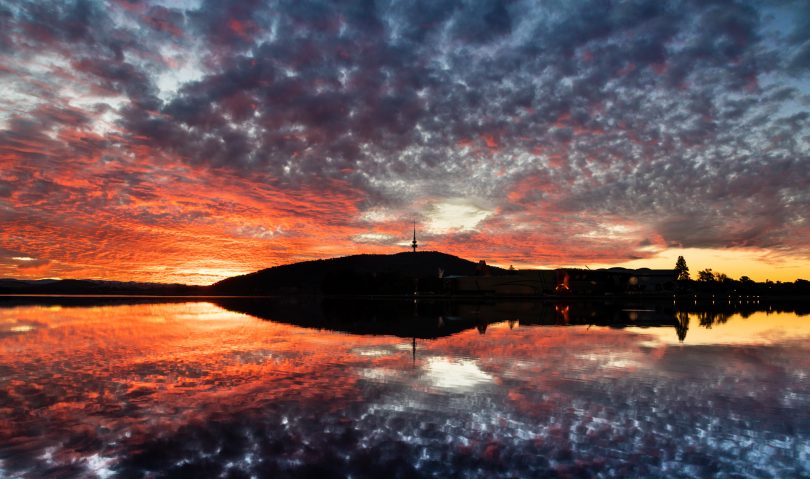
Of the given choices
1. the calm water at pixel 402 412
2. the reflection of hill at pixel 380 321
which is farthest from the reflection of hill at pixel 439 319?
the calm water at pixel 402 412

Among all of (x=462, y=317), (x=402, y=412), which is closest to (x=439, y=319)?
(x=462, y=317)

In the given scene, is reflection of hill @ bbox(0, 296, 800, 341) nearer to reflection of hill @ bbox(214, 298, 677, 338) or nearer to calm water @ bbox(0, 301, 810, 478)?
reflection of hill @ bbox(214, 298, 677, 338)

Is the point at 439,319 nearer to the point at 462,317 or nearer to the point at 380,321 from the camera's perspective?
the point at 462,317

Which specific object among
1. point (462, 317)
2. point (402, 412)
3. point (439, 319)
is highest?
point (462, 317)

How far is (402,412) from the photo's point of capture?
1466 cm

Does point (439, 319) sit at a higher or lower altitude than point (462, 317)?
lower

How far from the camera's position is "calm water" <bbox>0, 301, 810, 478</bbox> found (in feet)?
34.8

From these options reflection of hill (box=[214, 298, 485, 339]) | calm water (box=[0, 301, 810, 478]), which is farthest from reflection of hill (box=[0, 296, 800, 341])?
calm water (box=[0, 301, 810, 478])

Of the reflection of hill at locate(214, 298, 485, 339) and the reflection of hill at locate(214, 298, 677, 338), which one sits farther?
the reflection of hill at locate(214, 298, 677, 338)

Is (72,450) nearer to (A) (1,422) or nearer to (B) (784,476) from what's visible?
(A) (1,422)

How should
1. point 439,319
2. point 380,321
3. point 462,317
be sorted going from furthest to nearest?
point 462,317, point 439,319, point 380,321

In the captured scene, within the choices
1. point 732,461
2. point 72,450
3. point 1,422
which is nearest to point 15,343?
point 1,422

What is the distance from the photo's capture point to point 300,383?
738 inches

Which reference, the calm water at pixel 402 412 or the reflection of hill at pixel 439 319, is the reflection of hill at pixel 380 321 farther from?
the calm water at pixel 402 412
